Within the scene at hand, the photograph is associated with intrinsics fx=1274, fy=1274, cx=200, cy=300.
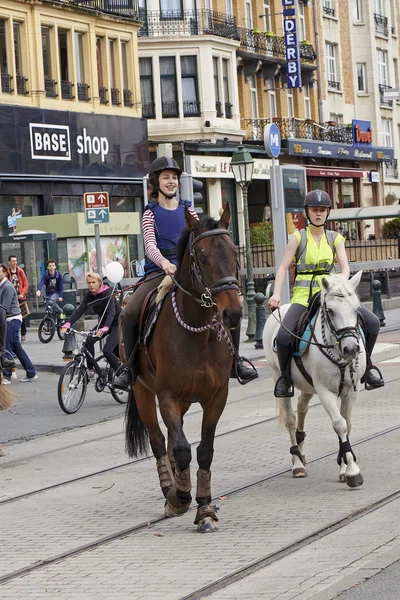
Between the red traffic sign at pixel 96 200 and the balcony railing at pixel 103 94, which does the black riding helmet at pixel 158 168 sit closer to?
the red traffic sign at pixel 96 200

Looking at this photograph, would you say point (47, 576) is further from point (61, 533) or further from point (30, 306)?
point (30, 306)

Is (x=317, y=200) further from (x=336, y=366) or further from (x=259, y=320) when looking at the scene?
(x=259, y=320)

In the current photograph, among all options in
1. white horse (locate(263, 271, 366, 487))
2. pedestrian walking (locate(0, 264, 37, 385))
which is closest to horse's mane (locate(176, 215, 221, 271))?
white horse (locate(263, 271, 366, 487))

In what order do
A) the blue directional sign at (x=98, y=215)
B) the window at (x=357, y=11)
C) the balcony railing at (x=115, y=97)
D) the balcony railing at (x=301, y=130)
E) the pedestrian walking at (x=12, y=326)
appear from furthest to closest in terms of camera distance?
1. the window at (x=357, y=11)
2. the balcony railing at (x=301, y=130)
3. the balcony railing at (x=115, y=97)
4. the blue directional sign at (x=98, y=215)
5. the pedestrian walking at (x=12, y=326)

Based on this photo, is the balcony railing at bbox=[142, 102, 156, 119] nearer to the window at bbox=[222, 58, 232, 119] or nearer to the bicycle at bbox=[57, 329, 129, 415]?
the window at bbox=[222, 58, 232, 119]

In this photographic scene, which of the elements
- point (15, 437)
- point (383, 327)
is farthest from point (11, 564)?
point (383, 327)

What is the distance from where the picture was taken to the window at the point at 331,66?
62.8 meters

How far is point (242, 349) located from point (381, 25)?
151 feet

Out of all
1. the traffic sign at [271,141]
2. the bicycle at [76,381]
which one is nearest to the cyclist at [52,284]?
the traffic sign at [271,141]

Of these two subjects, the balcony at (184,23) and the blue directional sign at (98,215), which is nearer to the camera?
the blue directional sign at (98,215)

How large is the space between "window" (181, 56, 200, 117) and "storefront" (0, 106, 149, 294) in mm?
4564

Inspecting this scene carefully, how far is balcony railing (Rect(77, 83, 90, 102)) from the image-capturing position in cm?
4269

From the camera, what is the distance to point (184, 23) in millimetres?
49656

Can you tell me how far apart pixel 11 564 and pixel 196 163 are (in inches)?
1624
